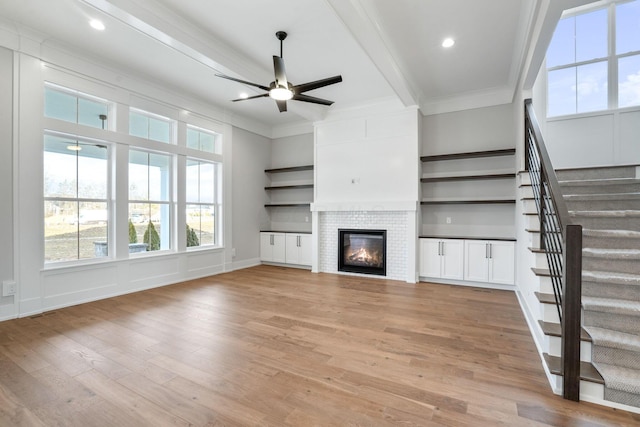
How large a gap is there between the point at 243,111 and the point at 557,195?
5.43 meters

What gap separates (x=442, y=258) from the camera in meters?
5.06

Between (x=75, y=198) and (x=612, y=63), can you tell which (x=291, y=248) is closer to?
(x=75, y=198)

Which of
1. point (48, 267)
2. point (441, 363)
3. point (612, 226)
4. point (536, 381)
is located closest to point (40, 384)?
point (48, 267)

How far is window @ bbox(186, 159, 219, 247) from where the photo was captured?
217 inches

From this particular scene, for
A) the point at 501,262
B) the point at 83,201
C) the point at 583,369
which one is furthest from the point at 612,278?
the point at 83,201

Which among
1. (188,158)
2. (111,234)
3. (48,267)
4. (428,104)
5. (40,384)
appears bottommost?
(40,384)

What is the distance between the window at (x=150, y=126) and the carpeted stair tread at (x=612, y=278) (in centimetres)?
570

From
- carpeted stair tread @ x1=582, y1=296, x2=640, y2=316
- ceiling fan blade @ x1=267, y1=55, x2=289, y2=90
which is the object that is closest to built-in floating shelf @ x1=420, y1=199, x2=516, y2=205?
carpeted stair tread @ x1=582, y1=296, x2=640, y2=316

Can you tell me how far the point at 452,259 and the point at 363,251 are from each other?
5.13ft

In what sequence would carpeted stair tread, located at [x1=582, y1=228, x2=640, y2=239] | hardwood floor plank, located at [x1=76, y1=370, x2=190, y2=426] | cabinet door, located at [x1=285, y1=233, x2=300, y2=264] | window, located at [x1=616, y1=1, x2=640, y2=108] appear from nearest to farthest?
1. hardwood floor plank, located at [x1=76, y1=370, x2=190, y2=426]
2. carpeted stair tread, located at [x1=582, y1=228, x2=640, y2=239]
3. window, located at [x1=616, y1=1, x2=640, y2=108]
4. cabinet door, located at [x1=285, y1=233, x2=300, y2=264]

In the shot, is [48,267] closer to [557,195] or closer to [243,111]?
[243,111]

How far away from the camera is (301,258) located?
6.40 metres

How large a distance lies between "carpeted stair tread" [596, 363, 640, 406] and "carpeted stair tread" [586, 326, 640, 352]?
0.13 m

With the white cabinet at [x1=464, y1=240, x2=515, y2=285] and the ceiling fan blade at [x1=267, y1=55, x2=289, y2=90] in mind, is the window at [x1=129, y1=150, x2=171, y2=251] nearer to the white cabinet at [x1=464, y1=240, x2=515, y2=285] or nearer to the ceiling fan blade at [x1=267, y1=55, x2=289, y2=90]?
the ceiling fan blade at [x1=267, y1=55, x2=289, y2=90]
